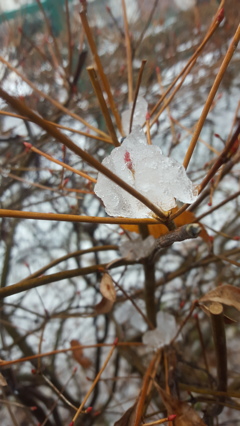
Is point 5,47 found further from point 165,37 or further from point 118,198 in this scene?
point 118,198

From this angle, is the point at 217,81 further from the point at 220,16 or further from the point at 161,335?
the point at 161,335

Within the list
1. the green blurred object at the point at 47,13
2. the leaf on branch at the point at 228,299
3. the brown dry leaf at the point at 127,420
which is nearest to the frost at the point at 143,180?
the leaf on branch at the point at 228,299

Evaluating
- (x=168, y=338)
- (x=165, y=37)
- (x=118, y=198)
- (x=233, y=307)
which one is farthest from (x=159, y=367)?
(x=165, y=37)

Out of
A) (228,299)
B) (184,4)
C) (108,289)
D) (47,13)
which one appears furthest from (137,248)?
(184,4)

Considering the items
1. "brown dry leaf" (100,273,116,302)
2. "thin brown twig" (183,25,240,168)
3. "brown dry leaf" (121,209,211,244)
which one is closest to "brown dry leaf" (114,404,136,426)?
"brown dry leaf" (100,273,116,302)

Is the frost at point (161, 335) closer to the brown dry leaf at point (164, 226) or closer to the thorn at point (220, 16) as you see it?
the brown dry leaf at point (164, 226)

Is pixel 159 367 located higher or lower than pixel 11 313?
lower
